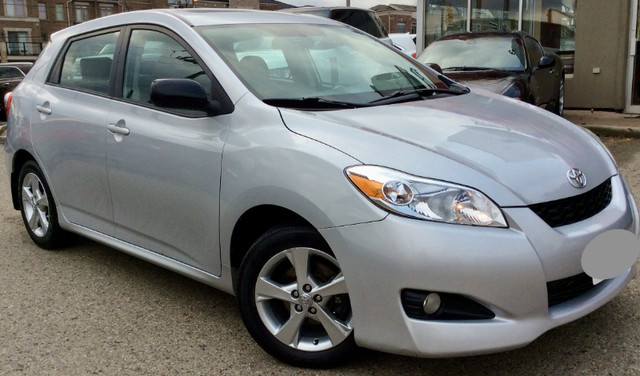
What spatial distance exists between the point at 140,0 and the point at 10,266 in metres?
73.9

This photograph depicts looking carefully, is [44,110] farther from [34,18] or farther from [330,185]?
[34,18]

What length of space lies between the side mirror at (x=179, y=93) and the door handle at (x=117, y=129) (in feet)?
1.84

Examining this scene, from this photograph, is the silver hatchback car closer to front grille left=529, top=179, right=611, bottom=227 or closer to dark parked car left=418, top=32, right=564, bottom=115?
front grille left=529, top=179, right=611, bottom=227

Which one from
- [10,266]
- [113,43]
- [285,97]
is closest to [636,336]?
[285,97]

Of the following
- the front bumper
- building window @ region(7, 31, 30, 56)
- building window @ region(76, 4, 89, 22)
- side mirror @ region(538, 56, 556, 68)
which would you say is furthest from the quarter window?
building window @ region(76, 4, 89, 22)

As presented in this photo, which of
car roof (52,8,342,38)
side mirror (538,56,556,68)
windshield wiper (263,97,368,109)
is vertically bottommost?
windshield wiper (263,97,368,109)

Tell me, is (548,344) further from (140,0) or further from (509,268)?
(140,0)

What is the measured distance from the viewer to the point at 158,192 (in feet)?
11.4

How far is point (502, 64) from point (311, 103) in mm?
5757

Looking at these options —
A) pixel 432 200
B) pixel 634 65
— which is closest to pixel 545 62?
pixel 634 65

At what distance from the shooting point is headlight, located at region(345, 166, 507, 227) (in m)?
2.49

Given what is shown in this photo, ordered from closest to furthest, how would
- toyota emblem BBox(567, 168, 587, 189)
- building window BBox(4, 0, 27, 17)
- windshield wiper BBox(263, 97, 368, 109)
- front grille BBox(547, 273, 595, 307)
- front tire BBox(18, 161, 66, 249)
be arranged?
front grille BBox(547, 273, 595, 307) → toyota emblem BBox(567, 168, 587, 189) → windshield wiper BBox(263, 97, 368, 109) → front tire BBox(18, 161, 66, 249) → building window BBox(4, 0, 27, 17)

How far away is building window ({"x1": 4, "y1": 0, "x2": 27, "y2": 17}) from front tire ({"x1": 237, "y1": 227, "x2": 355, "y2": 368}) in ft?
236

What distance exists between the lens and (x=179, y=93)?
3.15 meters
